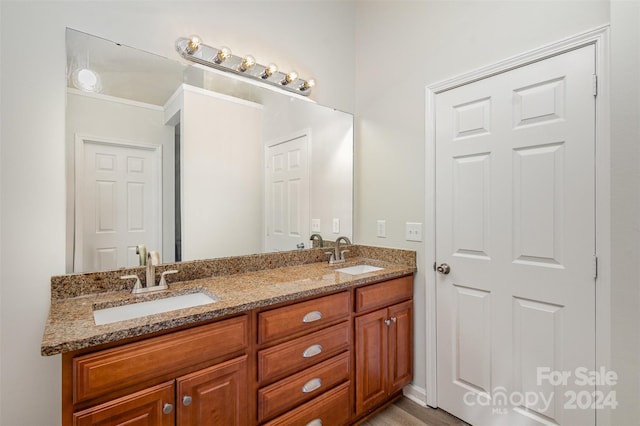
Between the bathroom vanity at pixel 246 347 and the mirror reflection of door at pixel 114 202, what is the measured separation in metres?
0.11

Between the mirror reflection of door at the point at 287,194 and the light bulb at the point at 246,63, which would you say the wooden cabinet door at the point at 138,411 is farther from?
the light bulb at the point at 246,63

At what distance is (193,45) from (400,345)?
2.12 m

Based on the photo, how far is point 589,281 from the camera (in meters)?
1.40

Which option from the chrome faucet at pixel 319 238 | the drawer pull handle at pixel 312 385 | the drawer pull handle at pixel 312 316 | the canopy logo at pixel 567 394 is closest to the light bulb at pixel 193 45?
the chrome faucet at pixel 319 238

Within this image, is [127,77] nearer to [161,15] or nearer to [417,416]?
[161,15]

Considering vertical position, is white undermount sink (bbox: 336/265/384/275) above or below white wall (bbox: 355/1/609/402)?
below

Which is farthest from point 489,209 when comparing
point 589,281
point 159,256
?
point 159,256

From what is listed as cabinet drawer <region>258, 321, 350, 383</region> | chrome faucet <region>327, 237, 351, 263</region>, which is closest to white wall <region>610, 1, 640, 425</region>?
cabinet drawer <region>258, 321, 350, 383</region>

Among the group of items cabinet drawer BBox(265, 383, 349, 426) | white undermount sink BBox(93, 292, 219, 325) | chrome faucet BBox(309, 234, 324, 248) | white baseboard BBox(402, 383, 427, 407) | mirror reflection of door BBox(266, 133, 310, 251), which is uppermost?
mirror reflection of door BBox(266, 133, 310, 251)

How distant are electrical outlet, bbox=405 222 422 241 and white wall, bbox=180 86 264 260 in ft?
3.20

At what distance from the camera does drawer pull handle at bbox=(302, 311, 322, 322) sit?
1.48 meters

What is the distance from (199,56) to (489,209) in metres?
1.80

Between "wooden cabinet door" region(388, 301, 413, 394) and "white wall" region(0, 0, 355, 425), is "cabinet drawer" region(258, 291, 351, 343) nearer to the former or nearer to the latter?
Result: "wooden cabinet door" region(388, 301, 413, 394)

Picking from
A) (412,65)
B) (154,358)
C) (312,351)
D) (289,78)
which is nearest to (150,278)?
(154,358)
